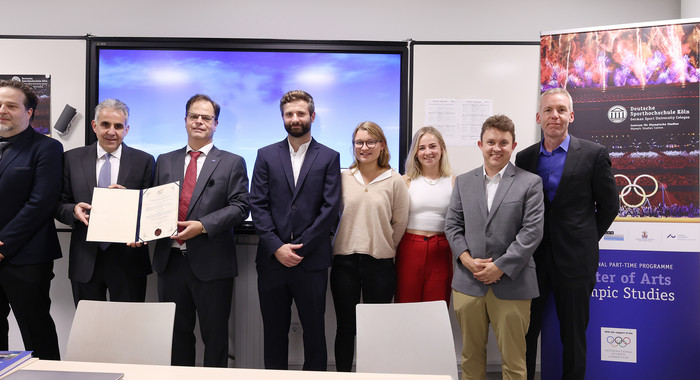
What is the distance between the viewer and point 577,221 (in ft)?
8.09

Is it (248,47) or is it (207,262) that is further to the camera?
(248,47)

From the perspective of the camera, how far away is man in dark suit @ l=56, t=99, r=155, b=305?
256cm

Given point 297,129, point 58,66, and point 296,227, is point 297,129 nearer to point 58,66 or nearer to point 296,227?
point 296,227

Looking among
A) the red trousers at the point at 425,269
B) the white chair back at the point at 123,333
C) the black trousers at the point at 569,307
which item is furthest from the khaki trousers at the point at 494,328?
the white chair back at the point at 123,333

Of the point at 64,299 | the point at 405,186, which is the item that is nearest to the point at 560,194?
the point at 405,186

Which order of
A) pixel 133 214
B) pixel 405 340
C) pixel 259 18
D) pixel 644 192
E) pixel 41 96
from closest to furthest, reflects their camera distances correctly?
pixel 405 340 → pixel 133 214 → pixel 644 192 → pixel 41 96 → pixel 259 18

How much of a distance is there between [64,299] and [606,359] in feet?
13.2

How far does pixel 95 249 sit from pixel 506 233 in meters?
2.47

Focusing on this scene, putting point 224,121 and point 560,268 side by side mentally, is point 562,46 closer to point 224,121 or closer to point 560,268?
point 560,268

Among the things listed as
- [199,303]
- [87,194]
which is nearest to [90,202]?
[87,194]

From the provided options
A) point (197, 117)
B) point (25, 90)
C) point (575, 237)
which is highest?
point (25, 90)

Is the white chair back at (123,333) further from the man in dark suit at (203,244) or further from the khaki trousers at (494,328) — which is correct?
the khaki trousers at (494,328)

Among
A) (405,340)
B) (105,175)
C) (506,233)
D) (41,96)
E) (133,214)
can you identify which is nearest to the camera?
(405,340)

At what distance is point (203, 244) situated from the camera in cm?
252
